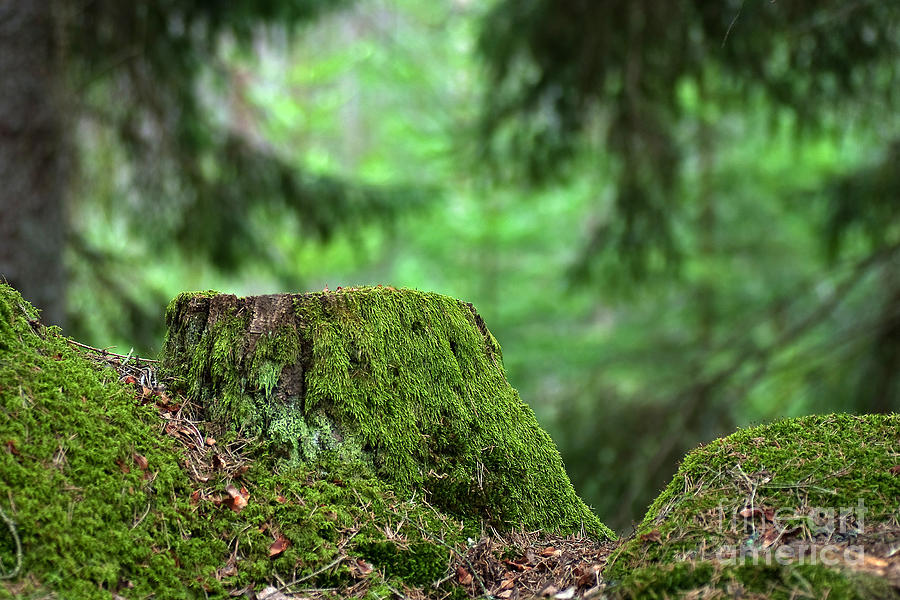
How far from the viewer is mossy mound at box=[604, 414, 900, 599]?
1.66 meters

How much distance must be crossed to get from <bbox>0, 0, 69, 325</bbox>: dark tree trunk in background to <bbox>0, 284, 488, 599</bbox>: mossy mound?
11.5 ft

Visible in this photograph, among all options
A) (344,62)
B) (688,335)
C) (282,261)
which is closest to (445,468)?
(282,261)

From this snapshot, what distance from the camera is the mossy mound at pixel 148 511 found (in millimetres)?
1729

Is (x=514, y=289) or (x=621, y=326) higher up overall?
(x=514, y=289)

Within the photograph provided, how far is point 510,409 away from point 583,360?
5.78 m

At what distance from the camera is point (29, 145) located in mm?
5328

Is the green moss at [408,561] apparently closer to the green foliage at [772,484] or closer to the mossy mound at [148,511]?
the mossy mound at [148,511]

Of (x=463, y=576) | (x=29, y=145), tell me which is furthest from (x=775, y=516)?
(x=29, y=145)

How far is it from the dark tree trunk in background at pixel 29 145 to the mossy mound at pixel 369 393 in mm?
3425

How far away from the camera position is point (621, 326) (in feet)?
39.8

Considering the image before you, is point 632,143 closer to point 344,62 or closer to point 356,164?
point 344,62

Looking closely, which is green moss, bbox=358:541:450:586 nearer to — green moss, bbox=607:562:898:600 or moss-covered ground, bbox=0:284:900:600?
moss-covered ground, bbox=0:284:900:600

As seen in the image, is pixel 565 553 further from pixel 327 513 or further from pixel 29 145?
pixel 29 145

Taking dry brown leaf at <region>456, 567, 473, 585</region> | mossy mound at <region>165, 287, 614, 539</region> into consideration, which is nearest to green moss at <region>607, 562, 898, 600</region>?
dry brown leaf at <region>456, 567, 473, 585</region>
